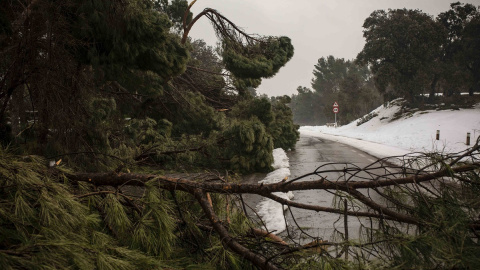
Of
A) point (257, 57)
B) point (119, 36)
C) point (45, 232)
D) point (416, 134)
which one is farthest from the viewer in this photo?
point (416, 134)


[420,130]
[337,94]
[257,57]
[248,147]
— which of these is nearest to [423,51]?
[420,130]

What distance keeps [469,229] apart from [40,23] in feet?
14.3

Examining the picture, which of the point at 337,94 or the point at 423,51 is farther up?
the point at 423,51

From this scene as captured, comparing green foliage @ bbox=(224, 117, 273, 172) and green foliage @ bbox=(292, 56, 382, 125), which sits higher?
green foliage @ bbox=(292, 56, 382, 125)

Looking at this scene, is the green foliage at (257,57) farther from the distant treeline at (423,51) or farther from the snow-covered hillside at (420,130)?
the distant treeline at (423,51)

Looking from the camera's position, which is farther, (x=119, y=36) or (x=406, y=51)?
(x=406, y=51)

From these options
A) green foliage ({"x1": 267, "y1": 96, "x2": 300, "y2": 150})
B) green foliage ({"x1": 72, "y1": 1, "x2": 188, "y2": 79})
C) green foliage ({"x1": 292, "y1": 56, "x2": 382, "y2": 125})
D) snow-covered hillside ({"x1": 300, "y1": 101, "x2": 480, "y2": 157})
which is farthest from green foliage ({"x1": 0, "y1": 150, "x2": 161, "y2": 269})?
green foliage ({"x1": 292, "y1": 56, "x2": 382, "y2": 125})

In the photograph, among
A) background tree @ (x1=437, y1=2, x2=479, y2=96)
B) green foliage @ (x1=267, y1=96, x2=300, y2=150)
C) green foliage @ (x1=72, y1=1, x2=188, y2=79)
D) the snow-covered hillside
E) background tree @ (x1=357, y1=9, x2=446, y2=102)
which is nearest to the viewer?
green foliage @ (x1=72, y1=1, x2=188, y2=79)

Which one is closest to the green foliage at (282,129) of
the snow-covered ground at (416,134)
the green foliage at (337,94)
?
the snow-covered ground at (416,134)

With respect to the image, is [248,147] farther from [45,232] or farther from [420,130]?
[420,130]

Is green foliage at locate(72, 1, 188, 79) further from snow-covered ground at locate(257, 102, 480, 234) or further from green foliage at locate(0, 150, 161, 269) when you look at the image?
snow-covered ground at locate(257, 102, 480, 234)

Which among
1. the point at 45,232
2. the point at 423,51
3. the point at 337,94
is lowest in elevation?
the point at 45,232

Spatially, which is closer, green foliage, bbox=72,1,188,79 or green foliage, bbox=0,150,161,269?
green foliage, bbox=0,150,161,269

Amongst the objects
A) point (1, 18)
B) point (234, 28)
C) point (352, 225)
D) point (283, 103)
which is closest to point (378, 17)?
point (283, 103)
